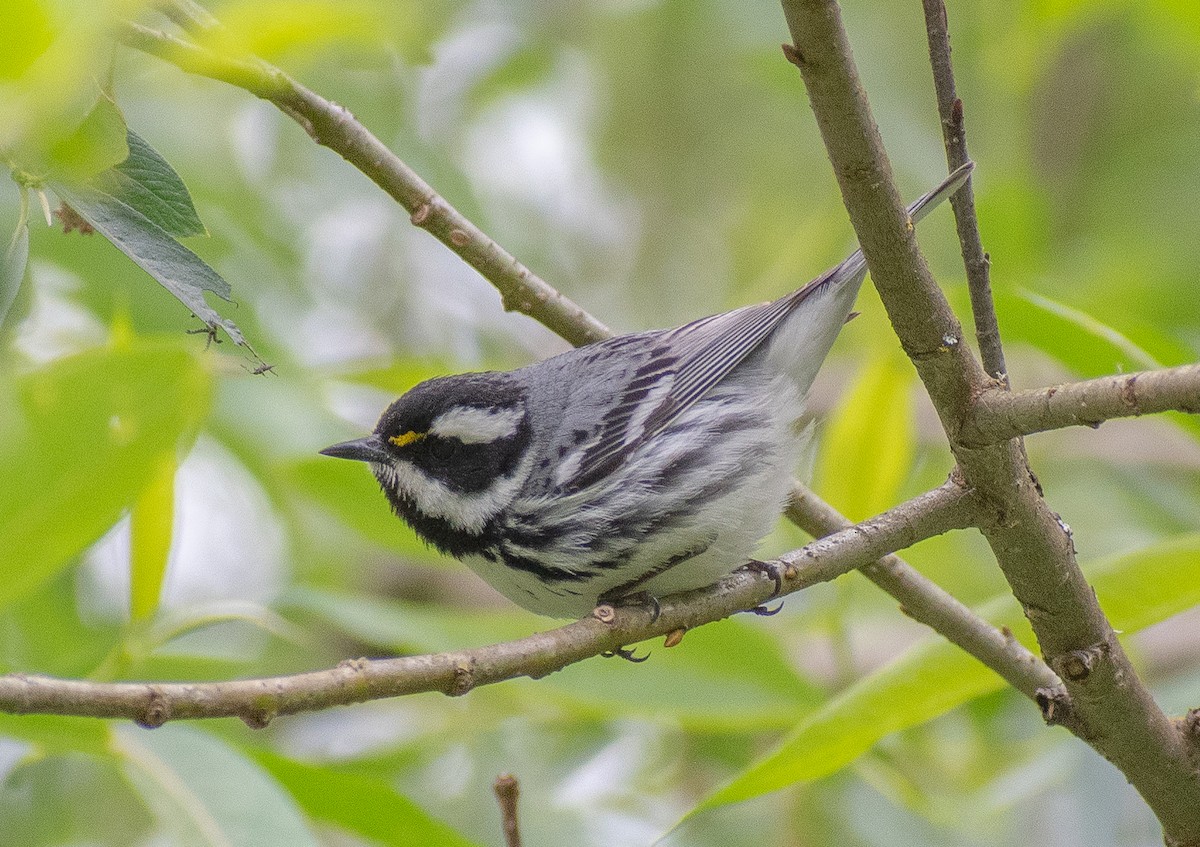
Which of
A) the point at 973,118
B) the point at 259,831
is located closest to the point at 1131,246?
the point at 973,118

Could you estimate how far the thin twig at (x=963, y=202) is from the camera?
2.00 metres

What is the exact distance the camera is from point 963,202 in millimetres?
2145

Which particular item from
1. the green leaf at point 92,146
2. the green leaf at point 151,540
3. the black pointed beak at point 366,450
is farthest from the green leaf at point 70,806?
the green leaf at point 92,146

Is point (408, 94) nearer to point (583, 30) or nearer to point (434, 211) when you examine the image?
point (583, 30)

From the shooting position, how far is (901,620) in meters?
4.88

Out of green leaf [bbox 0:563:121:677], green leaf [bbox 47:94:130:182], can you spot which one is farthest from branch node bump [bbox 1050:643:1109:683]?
green leaf [bbox 0:563:121:677]

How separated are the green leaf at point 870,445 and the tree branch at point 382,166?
2.93ft

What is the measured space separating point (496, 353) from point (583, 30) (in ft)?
5.69

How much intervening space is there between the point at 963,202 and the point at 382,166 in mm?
1001

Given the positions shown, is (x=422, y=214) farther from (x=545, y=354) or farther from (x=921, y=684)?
(x=545, y=354)

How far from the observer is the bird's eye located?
3.27m

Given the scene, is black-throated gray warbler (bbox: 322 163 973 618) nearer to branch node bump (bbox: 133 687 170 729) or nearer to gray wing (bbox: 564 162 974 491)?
gray wing (bbox: 564 162 974 491)

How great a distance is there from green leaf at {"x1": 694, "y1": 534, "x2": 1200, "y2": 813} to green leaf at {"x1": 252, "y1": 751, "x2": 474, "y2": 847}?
0.65m

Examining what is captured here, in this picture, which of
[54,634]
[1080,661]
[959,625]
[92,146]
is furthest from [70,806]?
[92,146]
